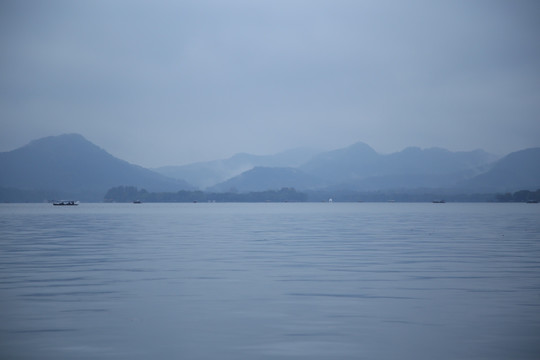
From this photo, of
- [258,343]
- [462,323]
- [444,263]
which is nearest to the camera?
[258,343]

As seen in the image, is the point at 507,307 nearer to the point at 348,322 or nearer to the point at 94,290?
the point at 348,322

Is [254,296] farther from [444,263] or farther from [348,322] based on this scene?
[444,263]

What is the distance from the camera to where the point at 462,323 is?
57.4ft

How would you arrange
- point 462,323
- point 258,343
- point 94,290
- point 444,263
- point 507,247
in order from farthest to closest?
point 507,247
point 444,263
point 94,290
point 462,323
point 258,343

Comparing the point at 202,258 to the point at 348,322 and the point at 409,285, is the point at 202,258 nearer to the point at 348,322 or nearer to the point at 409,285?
the point at 409,285

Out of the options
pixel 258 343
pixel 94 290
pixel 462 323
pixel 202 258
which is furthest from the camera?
pixel 202 258

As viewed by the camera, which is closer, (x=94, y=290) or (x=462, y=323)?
(x=462, y=323)

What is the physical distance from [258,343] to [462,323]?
5.87 meters

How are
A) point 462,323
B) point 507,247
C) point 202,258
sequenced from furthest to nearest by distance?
point 507,247, point 202,258, point 462,323

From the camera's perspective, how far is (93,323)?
17.8 m

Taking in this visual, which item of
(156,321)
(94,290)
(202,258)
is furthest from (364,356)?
(202,258)

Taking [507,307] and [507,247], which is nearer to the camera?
[507,307]

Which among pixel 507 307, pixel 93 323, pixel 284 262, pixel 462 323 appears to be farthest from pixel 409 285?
pixel 93 323

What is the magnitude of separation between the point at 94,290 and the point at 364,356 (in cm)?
1303
